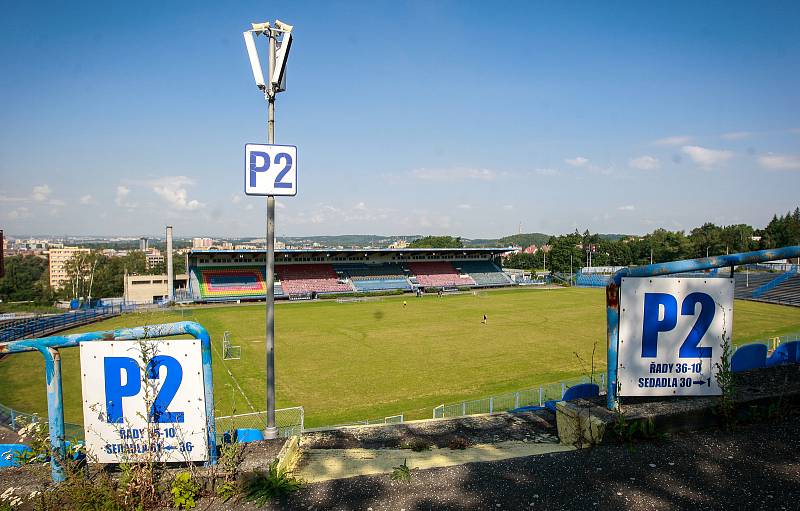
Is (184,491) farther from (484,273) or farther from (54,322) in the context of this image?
(484,273)

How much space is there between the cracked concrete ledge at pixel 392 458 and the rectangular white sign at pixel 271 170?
3.65m

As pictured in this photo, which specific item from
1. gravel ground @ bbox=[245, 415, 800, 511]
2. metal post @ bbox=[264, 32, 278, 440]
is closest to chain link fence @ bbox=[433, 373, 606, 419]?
metal post @ bbox=[264, 32, 278, 440]

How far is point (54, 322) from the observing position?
109 ft

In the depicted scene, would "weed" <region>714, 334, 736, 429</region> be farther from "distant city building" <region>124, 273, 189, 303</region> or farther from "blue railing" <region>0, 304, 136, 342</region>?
"distant city building" <region>124, 273, 189, 303</region>

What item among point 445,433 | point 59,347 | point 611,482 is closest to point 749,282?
point 445,433

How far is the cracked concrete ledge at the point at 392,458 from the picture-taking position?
14.6 feet

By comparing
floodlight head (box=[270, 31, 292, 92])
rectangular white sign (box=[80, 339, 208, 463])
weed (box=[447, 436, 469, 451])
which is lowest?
weed (box=[447, 436, 469, 451])

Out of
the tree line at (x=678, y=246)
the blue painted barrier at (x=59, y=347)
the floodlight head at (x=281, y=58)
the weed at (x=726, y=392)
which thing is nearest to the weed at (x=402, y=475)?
the blue painted barrier at (x=59, y=347)

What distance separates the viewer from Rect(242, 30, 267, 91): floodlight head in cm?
697

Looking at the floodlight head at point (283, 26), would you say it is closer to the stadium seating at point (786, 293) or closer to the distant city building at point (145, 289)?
the stadium seating at point (786, 293)

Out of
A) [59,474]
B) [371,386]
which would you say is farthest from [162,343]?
[371,386]

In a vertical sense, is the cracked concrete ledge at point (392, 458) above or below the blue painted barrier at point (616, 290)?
below

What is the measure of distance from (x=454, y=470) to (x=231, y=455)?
2.00 metres

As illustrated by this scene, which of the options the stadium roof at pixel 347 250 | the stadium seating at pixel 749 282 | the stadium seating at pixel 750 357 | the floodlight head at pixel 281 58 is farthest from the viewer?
the stadium roof at pixel 347 250
